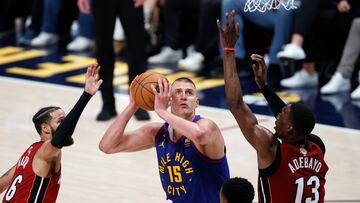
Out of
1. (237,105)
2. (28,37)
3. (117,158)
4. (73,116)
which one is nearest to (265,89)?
(237,105)

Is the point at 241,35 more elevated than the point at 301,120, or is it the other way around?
the point at 301,120

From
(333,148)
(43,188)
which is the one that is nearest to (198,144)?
(43,188)

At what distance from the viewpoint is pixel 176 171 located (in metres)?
5.67

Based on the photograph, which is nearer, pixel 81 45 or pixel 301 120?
pixel 301 120

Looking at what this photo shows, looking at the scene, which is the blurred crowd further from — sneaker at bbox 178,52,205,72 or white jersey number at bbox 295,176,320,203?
white jersey number at bbox 295,176,320,203

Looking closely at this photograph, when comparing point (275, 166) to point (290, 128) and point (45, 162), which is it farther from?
point (45, 162)

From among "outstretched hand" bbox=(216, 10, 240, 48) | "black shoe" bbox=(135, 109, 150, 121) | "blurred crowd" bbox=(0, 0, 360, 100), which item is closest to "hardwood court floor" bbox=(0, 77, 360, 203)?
"black shoe" bbox=(135, 109, 150, 121)

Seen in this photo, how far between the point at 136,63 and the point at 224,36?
402 cm

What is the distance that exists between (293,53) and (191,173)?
505 centimetres

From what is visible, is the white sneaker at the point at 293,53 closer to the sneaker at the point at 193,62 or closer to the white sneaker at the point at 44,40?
the sneaker at the point at 193,62

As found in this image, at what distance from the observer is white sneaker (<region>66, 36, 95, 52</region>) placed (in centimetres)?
1280

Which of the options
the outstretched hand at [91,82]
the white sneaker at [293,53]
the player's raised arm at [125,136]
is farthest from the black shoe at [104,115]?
the outstretched hand at [91,82]

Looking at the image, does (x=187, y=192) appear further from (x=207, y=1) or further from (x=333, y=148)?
(x=207, y=1)

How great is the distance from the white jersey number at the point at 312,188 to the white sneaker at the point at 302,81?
5397 mm
